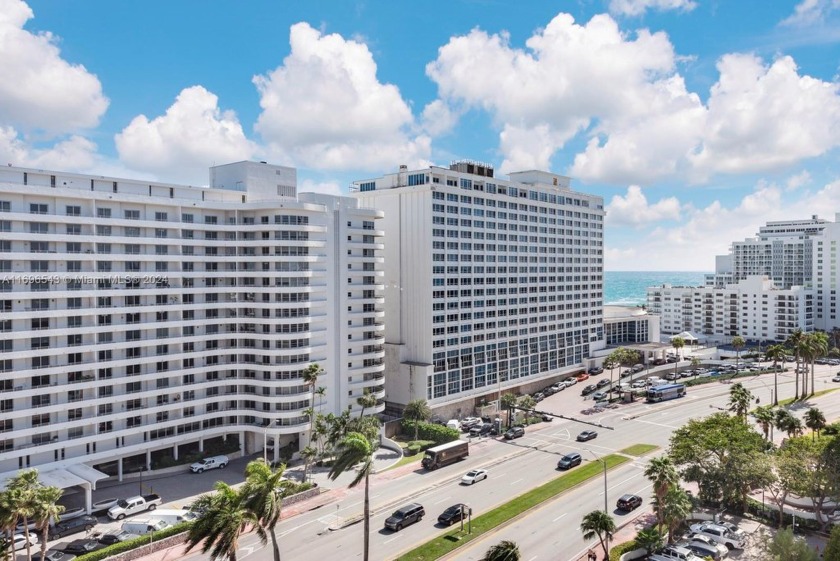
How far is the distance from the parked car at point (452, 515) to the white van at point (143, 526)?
2877 centimetres

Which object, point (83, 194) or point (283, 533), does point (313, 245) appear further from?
point (283, 533)

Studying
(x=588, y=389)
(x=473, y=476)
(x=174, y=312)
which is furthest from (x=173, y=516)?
(x=588, y=389)

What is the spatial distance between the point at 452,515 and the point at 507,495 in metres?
10.6

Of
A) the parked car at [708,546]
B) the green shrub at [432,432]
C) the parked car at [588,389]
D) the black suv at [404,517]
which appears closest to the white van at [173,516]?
the black suv at [404,517]

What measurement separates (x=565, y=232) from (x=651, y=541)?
93575mm

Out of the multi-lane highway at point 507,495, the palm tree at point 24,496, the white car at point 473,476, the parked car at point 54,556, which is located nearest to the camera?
the palm tree at point 24,496

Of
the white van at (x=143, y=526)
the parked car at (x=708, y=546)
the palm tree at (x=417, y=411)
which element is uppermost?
the palm tree at (x=417, y=411)

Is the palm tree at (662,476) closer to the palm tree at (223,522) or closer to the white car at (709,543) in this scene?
the white car at (709,543)

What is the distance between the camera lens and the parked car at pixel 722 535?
55188 mm

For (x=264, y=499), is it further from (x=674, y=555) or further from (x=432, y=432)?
(x=432, y=432)

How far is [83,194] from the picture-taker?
71000 mm

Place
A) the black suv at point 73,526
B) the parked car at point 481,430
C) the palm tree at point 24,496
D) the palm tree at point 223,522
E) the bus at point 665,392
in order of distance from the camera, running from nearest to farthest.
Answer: the palm tree at point 223,522, the palm tree at point 24,496, the black suv at point 73,526, the parked car at point 481,430, the bus at point 665,392

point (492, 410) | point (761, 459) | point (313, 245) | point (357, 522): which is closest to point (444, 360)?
point (492, 410)

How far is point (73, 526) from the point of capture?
60750 millimetres
